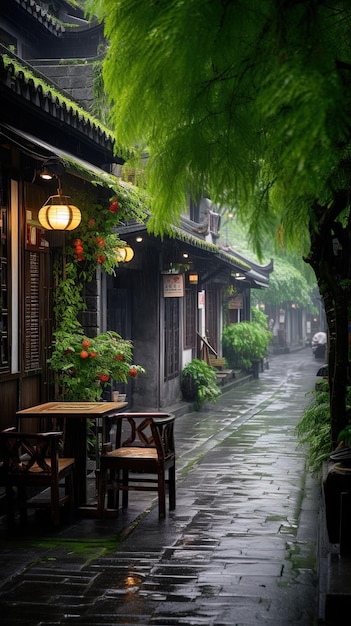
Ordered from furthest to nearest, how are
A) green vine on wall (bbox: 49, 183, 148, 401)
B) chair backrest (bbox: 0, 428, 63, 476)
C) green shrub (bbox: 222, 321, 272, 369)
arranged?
1. green shrub (bbox: 222, 321, 272, 369)
2. green vine on wall (bbox: 49, 183, 148, 401)
3. chair backrest (bbox: 0, 428, 63, 476)

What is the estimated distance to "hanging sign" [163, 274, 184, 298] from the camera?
61.3ft

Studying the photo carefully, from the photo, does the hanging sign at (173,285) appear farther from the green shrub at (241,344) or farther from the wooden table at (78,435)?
the green shrub at (241,344)

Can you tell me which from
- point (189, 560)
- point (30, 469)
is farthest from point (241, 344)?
point (189, 560)

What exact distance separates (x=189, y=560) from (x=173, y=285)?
11.7 m

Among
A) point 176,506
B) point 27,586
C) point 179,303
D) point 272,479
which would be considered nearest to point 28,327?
point 176,506

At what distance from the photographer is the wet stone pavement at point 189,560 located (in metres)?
6.09

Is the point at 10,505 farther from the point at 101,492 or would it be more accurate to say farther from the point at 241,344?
the point at 241,344

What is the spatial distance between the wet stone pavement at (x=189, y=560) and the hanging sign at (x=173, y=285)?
6706 millimetres

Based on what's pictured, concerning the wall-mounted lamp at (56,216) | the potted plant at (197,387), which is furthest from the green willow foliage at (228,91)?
the potted plant at (197,387)

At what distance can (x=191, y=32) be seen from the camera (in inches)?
169

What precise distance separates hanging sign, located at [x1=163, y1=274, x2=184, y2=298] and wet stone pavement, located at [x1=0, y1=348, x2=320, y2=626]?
264 inches

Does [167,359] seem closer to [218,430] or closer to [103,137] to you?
[218,430]

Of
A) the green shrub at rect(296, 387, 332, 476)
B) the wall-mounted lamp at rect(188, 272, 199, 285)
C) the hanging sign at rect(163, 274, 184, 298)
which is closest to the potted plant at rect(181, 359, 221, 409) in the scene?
the wall-mounted lamp at rect(188, 272, 199, 285)

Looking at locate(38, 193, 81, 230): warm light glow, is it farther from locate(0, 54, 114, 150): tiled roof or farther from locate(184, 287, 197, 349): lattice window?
locate(184, 287, 197, 349): lattice window
